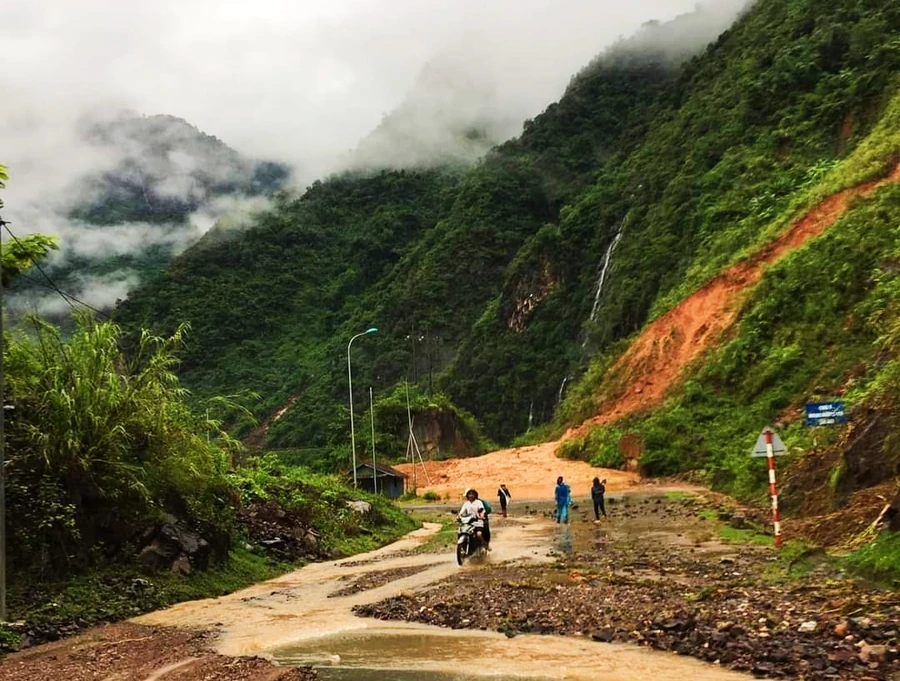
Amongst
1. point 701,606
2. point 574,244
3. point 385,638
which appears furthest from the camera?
point 574,244

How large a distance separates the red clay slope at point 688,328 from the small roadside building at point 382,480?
38.9 feet

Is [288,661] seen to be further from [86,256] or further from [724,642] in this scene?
[86,256]

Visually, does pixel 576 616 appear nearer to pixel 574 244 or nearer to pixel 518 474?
pixel 518 474

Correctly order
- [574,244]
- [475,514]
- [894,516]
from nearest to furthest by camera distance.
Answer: [894,516] < [475,514] < [574,244]

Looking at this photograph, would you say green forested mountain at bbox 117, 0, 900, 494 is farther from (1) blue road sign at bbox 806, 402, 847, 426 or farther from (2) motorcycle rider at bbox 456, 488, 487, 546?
(2) motorcycle rider at bbox 456, 488, 487, 546

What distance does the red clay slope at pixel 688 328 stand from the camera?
39375 millimetres

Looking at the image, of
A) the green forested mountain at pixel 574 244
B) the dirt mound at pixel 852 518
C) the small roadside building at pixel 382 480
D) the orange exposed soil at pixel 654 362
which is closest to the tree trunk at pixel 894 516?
the dirt mound at pixel 852 518

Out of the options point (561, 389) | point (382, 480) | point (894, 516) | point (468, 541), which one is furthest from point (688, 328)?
point (894, 516)

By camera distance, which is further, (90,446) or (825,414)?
(825,414)

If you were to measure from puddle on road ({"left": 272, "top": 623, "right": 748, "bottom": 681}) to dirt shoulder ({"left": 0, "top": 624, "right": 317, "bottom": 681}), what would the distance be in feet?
1.75

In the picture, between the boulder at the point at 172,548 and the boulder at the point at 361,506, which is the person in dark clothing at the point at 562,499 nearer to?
the boulder at the point at 361,506

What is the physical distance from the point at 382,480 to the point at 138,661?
124 feet

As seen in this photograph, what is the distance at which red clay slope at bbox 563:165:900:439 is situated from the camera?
39375 mm

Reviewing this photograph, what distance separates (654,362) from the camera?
46562mm
